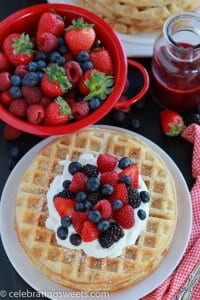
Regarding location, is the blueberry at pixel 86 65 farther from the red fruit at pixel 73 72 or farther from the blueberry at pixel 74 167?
the blueberry at pixel 74 167

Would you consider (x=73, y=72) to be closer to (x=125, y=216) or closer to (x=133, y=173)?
(x=133, y=173)

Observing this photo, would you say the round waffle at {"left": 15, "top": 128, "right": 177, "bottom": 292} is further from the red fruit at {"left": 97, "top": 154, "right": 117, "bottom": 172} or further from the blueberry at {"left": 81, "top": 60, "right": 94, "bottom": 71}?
the blueberry at {"left": 81, "top": 60, "right": 94, "bottom": 71}

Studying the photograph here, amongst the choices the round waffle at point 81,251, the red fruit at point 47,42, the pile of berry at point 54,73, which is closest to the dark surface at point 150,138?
the round waffle at point 81,251

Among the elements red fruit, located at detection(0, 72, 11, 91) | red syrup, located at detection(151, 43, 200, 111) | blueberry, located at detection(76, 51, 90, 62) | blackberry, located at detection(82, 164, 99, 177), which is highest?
blueberry, located at detection(76, 51, 90, 62)

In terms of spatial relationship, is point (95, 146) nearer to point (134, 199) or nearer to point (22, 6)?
point (134, 199)

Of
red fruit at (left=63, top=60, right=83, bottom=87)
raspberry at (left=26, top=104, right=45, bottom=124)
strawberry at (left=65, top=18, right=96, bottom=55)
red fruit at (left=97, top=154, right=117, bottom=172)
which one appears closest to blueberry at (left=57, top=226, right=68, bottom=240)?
red fruit at (left=97, top=154, right=117, bottom=172)

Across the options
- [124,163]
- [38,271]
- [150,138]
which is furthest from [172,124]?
[38,271]
